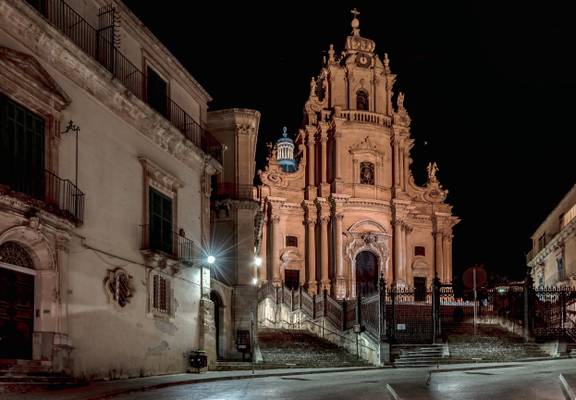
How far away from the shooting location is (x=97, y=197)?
20.7 m

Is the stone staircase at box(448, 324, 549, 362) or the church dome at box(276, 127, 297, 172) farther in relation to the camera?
the church dome at box(276, 127, 297, 172)

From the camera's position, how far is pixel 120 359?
21203mm

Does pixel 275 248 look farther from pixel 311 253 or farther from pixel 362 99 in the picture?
pixel 362 99

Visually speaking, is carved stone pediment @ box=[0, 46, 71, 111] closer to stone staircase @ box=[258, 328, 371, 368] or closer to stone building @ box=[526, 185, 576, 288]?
stone staircase @ box=[258, 328, 371, 368]

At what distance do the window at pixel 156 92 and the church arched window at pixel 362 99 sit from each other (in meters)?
34.8

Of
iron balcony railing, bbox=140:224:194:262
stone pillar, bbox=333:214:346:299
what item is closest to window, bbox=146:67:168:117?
iron balcony railing, bbox=140:224:194:262

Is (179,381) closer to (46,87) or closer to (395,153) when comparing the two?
(46,87)

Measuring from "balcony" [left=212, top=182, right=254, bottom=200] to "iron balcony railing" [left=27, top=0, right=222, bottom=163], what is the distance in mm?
6381

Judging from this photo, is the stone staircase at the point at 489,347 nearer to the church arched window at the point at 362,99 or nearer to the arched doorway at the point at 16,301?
the arched doorway at the point at 16,301

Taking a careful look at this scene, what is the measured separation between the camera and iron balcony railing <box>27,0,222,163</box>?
19298mm

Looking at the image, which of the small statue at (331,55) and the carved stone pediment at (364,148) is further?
the small statue at (331,55)

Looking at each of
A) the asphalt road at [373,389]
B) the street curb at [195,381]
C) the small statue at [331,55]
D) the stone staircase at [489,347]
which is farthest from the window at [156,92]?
the small statue at [331,55]

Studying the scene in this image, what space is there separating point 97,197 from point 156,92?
5.74m

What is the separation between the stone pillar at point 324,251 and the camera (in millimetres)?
55438
